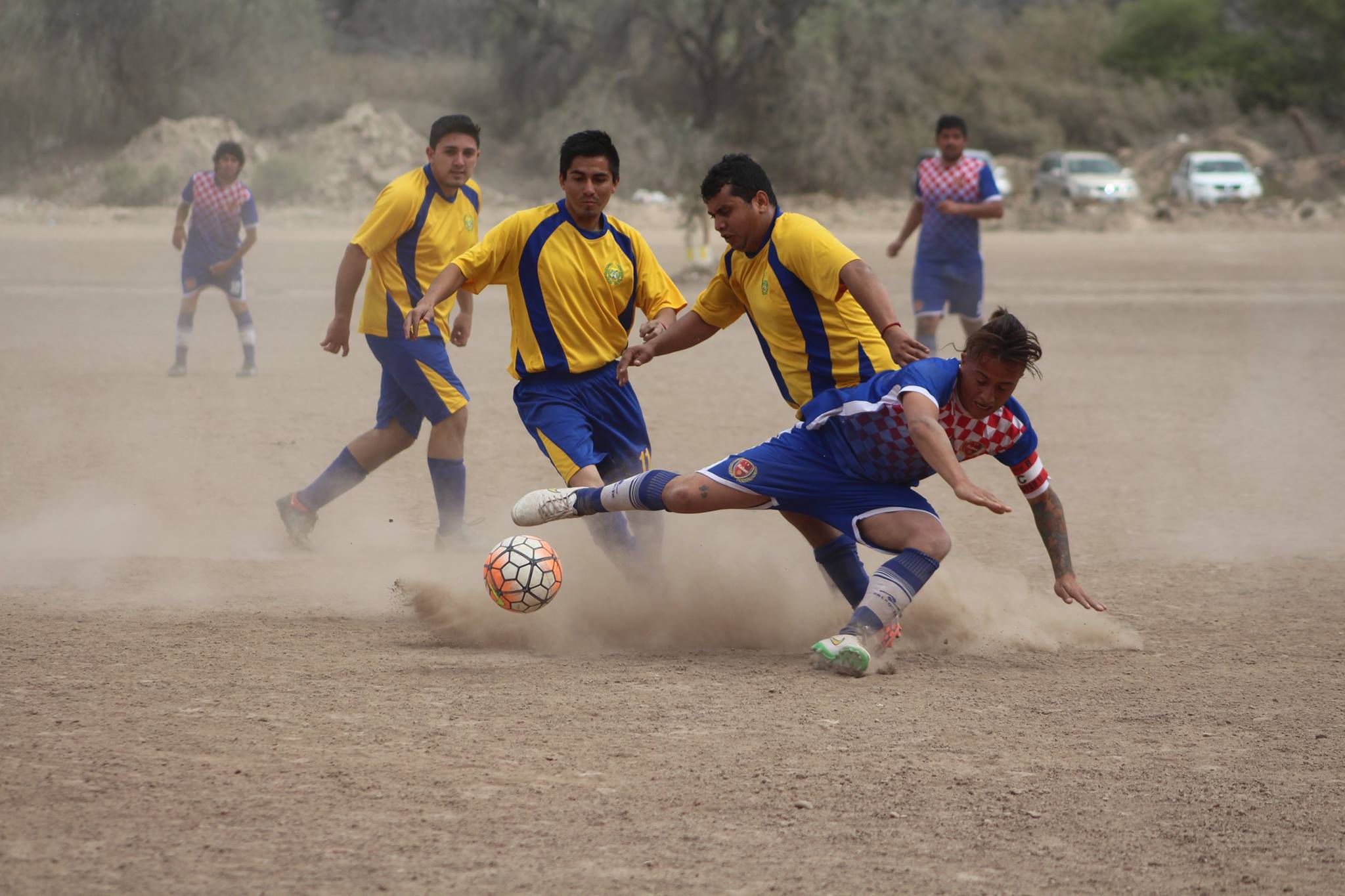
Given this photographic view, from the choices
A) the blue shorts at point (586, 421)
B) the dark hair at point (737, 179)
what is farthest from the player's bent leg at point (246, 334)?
the dark hair at point (737, 179)

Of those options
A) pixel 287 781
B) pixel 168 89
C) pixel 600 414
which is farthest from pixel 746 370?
pixel 168 89

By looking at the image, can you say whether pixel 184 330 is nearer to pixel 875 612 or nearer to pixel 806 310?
pixel 806 310

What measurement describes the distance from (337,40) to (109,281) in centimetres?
3456

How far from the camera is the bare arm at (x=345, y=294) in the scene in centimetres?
641

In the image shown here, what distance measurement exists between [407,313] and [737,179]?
2.27m

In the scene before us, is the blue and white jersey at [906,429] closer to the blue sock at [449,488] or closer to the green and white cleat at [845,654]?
the green and white cleat at [845,654]

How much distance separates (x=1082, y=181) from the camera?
3578 centimetres

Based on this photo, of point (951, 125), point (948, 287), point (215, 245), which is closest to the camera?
point (951, 125)

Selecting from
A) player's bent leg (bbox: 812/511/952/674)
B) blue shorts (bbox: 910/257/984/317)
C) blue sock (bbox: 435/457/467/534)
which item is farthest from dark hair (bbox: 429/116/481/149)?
blue shorts (bbox: 910/257/984/317)

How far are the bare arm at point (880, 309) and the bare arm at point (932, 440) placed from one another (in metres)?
0.27

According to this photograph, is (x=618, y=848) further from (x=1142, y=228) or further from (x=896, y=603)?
(x=1142, y=228)

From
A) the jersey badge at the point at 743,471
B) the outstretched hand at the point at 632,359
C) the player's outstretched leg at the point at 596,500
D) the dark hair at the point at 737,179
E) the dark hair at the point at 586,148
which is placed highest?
the dark hair at the point at 586,148

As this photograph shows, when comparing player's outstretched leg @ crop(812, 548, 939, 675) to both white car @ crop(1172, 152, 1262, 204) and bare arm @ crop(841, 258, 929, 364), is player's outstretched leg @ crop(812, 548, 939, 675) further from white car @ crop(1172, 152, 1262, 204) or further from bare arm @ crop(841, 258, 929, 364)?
white car @ crop(1172, 152, 1262, 204)

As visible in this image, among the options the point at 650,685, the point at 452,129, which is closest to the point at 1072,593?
the point at 650,685
